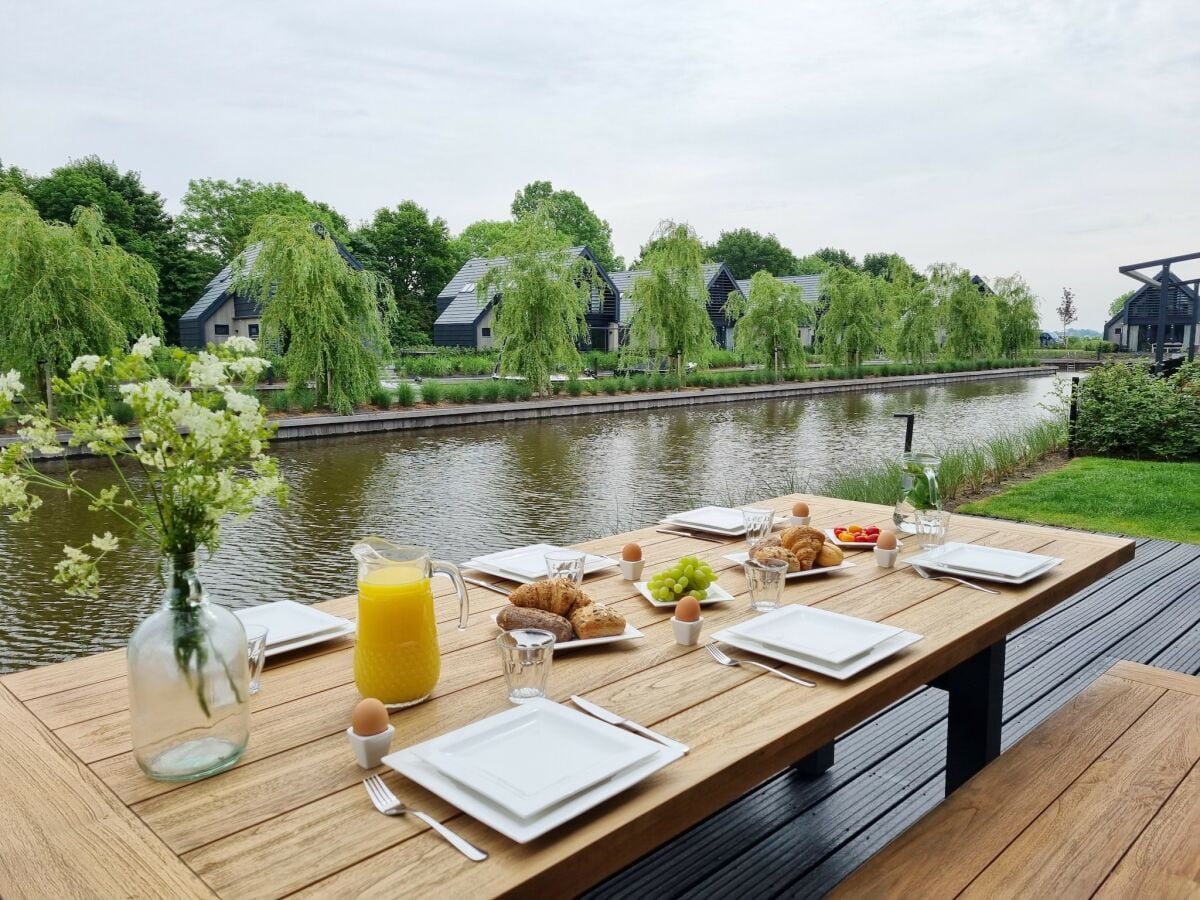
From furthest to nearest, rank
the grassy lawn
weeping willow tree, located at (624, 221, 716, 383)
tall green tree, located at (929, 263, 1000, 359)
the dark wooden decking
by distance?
tall green tree, located at (929, 263, 1000, 359), weeping willow tree, located at (624, 221, 716, 383), the grassy lawn, the dark wooden decking

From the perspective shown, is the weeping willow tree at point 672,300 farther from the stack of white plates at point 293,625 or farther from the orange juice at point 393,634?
the orange juice at point 393,634

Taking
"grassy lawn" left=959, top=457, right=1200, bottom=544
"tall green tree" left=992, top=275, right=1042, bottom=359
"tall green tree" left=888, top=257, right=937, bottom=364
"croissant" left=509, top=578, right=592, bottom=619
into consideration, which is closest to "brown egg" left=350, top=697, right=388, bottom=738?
"croissant" left=509, top=578, right=592, bottom=619

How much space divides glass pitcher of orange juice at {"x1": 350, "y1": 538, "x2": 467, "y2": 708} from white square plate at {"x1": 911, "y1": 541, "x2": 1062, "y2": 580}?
1.41 m

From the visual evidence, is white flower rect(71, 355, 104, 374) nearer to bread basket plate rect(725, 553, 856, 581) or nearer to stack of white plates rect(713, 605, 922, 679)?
stack of white plates rect(713, 605, 922, 679)

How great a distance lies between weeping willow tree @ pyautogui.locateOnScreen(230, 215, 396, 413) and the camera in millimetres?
12750

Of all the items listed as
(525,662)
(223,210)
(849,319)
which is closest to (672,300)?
(849,319)

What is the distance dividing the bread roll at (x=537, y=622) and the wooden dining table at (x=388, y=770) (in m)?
0.05

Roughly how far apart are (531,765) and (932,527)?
165cm

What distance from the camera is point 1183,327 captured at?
4000 centimetres

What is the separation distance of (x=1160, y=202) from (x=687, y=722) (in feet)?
56.7

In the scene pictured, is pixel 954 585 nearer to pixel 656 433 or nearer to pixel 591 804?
pixel 591 804

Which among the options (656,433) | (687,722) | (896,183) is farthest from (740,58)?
(687,722)

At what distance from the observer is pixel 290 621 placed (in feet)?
5.63

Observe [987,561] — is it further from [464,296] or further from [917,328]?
[464,296]
